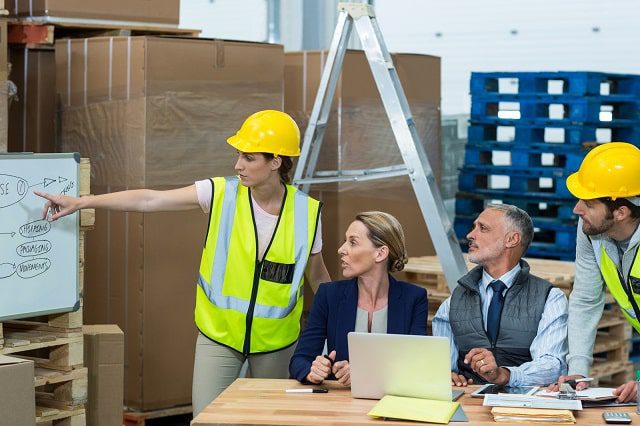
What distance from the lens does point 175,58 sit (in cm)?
696

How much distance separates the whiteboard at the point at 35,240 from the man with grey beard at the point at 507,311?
1.96 metres

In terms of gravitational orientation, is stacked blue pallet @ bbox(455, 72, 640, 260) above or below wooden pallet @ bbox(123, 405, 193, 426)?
above

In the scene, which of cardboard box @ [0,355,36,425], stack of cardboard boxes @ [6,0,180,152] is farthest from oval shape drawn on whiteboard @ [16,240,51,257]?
stack of cardboard boxes @ [6,0,180,152]

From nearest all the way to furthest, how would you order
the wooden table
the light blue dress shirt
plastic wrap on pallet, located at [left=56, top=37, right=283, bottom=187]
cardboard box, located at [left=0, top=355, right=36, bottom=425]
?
the wooden table < the light blue dress shirt < cardboard box, located at [left=0, top=355, right=36, bottom=425] < plastic wrap on pallet, located at [left=56, top=37, right=283, bottom=187]

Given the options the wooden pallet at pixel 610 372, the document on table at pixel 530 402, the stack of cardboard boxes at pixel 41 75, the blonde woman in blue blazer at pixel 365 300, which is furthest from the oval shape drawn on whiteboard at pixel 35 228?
the wooden pallet at pixel 610 372

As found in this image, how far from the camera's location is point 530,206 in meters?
8.54

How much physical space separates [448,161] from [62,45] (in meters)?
3.22

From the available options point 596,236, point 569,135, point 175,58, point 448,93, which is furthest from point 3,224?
point 448,93

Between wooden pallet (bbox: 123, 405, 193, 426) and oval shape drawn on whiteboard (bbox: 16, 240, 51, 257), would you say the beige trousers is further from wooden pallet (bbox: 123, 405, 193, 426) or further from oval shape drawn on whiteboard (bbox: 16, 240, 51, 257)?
wooden pallet (bbox: 123, 405, 193, 426)

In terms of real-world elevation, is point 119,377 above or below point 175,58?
below

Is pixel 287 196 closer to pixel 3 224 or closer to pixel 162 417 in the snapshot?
pixel 3 224

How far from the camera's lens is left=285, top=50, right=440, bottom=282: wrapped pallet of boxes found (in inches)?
298

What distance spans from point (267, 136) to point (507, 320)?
1.42 metres

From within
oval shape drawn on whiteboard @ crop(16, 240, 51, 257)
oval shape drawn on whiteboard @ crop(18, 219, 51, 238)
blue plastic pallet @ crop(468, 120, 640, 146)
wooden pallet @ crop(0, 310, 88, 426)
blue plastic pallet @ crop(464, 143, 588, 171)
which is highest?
blue plastic pallet @ crop(468, 120, 640, 146)
